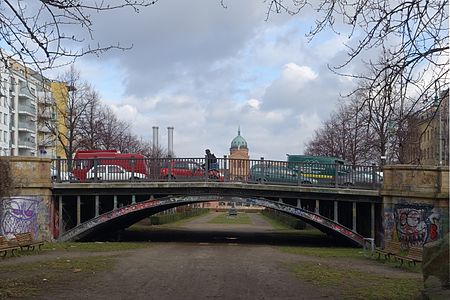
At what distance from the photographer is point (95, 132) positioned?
155 ft

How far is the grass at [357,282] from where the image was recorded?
1249cm

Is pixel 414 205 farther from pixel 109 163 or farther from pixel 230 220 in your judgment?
pixel 230 220

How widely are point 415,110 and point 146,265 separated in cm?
1095

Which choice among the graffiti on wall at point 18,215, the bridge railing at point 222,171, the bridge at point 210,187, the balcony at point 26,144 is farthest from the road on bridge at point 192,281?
the balcony at point 26,144

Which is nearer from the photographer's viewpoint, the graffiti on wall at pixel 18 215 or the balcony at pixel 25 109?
the graffiti on wall at pixel 18 215

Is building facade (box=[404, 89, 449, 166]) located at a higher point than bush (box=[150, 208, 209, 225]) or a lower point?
higher

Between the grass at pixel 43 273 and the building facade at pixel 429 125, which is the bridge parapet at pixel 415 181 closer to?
the grass at pixel 43 273

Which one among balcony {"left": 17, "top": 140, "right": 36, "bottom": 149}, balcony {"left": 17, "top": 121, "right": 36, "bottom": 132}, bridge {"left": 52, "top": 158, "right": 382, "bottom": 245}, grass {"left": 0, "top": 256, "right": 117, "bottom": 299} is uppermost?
balcony {"left": 17, "top": 121, "right": 36, "bottom": 132}

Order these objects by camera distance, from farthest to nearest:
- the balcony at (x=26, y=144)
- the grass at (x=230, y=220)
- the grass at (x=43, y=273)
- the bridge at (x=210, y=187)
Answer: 1. the balcony at (x=26, y=144)
2. the grass at (x=230, y=220)
3. the bridge at (x=210, y=187)
4. the grass at (x=43, y=273)

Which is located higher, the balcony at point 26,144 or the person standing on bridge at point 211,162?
the balcony at point 26,144

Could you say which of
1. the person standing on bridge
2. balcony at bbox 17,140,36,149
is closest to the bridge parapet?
the person standing on bridge

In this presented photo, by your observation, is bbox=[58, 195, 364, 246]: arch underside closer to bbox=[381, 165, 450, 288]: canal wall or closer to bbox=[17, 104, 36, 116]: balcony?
bbox=[381, 165, 450, 288]: canal wall

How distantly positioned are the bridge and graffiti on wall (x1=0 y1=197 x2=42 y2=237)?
5.10ft

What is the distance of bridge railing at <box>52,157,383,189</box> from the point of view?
30.4 m
